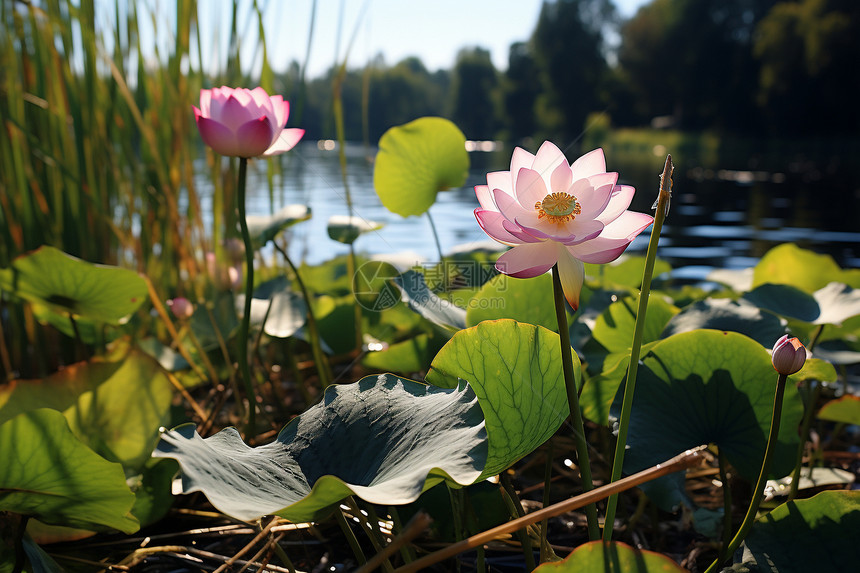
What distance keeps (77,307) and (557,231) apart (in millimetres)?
753

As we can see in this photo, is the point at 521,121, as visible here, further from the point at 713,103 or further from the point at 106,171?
the point at 106,171

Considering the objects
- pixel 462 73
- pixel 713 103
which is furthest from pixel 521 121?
pixel 713 103

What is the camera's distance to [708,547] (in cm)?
69

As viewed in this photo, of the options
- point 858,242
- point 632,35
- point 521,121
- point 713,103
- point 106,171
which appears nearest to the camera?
point 106,171

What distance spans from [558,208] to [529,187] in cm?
3

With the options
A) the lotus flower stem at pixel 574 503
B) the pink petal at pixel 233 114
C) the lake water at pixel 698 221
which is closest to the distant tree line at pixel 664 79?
the lake water at pixel 698 221

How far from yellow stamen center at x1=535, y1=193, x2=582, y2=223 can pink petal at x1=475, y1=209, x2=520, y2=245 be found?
0.03 metres

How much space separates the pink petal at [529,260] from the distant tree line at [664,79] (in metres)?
11.5

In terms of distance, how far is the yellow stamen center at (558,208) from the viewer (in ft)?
1.47

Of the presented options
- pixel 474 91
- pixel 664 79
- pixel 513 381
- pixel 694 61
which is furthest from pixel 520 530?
pixel 664 79

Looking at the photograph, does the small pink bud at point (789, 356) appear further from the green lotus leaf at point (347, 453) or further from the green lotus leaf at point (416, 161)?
the green lotus leaf at point (416, 161)

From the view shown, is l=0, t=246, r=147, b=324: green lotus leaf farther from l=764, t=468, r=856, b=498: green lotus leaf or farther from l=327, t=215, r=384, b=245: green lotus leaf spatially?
l=764, t=468, r=856, b=498: green lotus leaf

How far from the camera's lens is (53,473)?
19.8 inches

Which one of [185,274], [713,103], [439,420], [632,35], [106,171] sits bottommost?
[185,274]
